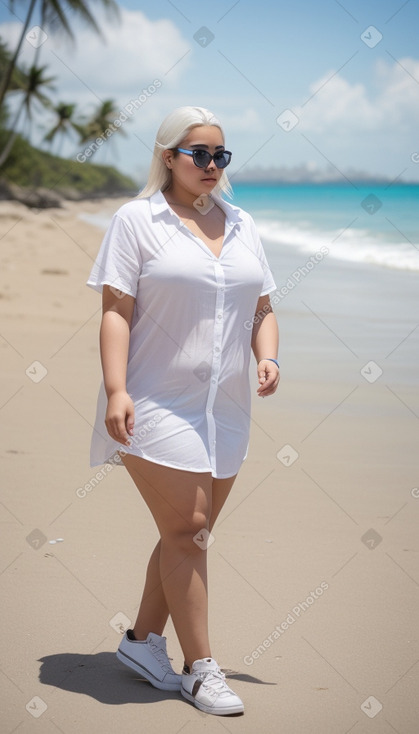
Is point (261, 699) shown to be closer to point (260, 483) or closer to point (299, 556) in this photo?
point (299, 556)

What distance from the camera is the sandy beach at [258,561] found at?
3293 millimetres

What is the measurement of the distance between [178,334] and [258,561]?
5.95 ft

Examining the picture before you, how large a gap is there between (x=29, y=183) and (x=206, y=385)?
55.2m

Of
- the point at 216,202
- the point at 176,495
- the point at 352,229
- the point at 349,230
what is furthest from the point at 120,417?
the point at 349,230

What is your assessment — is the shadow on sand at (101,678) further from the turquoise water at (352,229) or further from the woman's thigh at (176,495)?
the turquoise water at (352,229)

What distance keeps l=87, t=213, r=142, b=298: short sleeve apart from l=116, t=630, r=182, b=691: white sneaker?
120 centimetres

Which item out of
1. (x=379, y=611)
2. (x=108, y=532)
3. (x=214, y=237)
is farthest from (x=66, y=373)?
(x=214, y=237)

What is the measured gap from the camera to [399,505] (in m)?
5.41

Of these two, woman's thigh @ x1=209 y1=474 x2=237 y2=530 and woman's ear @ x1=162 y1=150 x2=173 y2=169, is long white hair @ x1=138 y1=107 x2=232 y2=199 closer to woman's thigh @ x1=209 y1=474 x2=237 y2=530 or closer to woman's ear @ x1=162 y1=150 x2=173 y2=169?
woman's ear @ x1=162 y1=150 x2=173 y2=169

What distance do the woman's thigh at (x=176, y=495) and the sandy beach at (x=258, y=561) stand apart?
62cm

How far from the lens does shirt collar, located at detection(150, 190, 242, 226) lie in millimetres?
3154

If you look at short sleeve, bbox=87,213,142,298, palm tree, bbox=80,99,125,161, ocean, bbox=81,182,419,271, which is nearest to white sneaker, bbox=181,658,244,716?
short sleeve, bbox=87,213,142,298

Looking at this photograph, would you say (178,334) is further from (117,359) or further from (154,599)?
(154,599)

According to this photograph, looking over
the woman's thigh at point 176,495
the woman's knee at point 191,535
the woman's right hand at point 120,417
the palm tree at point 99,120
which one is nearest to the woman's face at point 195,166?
the woman's right hand at point 120,417
